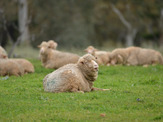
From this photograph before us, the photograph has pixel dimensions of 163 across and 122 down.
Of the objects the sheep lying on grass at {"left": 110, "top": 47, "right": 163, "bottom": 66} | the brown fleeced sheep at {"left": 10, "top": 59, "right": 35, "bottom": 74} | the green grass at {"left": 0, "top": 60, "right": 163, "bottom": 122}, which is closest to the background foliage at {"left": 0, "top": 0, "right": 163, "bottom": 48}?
the sheep lying on grass at {"left": 110, "top": 47, "right": 163, "bottom": 66}

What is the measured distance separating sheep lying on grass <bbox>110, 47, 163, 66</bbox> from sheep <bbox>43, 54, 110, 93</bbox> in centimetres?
936

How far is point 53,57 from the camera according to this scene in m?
17.8

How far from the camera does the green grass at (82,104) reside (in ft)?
24.9

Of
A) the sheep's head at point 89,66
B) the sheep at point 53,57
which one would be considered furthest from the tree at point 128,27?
the sheep's head at point 89,66

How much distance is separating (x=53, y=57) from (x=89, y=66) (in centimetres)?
770

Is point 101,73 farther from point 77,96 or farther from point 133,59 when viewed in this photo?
point 77,96

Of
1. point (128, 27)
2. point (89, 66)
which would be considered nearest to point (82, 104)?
point (89, 66)

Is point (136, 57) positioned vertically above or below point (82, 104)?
above

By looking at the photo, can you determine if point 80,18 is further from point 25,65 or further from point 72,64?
point 72,64

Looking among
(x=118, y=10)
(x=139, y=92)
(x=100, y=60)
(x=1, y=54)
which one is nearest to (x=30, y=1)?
(x=118, y=10)

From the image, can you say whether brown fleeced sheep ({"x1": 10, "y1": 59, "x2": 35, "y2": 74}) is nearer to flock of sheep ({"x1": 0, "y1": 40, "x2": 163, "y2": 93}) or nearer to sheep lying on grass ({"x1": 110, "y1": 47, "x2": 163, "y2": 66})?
flock of sheep ({"x1": 0, "y1": 40, "x2": 163, "y2": 93})

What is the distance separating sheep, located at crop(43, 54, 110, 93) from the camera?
32.3ft

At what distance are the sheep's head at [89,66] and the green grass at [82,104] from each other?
1.97ft

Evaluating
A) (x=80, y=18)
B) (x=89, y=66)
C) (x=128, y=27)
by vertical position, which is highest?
(x=80, y=18)
